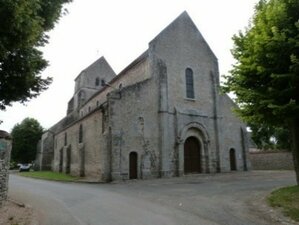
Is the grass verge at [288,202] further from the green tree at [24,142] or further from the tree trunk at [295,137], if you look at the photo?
the green tree at [24,142]

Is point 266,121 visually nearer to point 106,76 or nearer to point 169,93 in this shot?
point 169,93

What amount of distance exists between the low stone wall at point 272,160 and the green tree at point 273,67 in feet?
62.8

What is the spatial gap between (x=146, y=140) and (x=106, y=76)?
25699 mm

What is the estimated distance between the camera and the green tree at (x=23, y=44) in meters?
7.07

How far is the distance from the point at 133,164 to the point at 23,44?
15.9 meters

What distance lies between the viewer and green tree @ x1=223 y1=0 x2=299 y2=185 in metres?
10.0

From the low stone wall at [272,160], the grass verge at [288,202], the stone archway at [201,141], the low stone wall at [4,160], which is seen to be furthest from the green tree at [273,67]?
the low stone wall at [272,160]

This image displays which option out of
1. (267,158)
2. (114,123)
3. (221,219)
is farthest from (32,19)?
(267,158)

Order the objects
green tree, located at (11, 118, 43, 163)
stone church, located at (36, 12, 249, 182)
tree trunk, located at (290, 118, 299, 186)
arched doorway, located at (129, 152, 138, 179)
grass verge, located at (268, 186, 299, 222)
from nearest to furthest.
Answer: grass verge, located at (268, 186, 299, 222), tree trunk, located at (290, 118, 299, 186), arched doorway, located at (129, 152, 138, 179), stone church, located at (36, 12, 249, 182), green tree, located at (11, 118, 43, 163)

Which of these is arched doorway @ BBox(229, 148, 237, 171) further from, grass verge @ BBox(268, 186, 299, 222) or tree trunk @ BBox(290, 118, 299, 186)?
grass verge @ BBox(268, 186, 299, 222)

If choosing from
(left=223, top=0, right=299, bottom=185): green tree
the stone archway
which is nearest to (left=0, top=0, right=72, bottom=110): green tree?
(left=223, top=0, right=299, bottom=185): green tree

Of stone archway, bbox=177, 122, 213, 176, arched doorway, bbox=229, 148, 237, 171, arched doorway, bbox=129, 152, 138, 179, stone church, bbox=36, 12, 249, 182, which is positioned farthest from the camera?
arched doorway, bbox=229, 148, 237, 171

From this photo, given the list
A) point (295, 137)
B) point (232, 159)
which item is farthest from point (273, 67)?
point (232, 159)

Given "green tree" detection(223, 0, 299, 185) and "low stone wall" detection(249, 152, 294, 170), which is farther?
"low stone wall" detection(249, 152, 294, 170)
